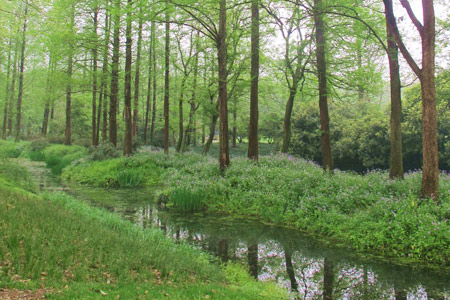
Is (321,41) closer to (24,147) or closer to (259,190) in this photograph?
(259,190)

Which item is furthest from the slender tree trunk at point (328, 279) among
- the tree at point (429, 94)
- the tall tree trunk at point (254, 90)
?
the tall tree trunk at point (254, 90)

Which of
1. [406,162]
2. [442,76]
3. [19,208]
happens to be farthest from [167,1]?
[406,162]

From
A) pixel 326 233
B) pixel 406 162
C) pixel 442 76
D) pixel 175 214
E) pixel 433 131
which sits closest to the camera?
pixel 433 131

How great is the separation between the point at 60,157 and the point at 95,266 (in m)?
20.1

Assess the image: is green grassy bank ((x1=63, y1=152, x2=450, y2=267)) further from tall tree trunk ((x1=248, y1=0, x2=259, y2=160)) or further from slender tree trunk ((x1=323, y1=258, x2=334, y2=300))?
slender tree trunk ((x1=323, y1=258, x2=334, y2=300))

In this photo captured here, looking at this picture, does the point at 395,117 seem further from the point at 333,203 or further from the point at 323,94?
the point at 333,203

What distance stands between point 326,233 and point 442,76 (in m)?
8.88

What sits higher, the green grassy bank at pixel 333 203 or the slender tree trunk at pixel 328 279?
the green grassy bank at pixel 333 203

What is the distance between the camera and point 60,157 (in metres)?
22.7

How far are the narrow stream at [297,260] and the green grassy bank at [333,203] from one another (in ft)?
1.57

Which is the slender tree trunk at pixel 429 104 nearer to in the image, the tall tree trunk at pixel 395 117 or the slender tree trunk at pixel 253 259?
the tall tree trunk at pixel 395 117

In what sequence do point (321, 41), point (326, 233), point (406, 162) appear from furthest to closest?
1. point (406, 162)
2. point (321, 41)
3. point (326, 233)

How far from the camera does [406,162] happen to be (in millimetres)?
19125

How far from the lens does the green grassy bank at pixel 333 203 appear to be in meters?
6.87
